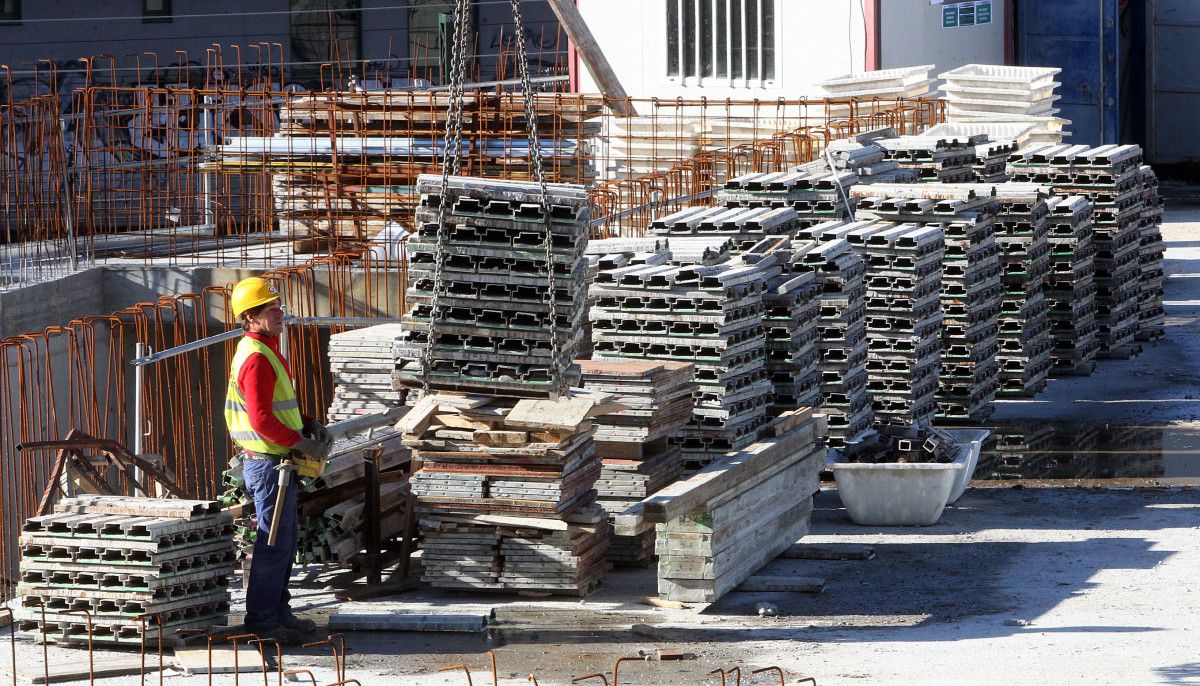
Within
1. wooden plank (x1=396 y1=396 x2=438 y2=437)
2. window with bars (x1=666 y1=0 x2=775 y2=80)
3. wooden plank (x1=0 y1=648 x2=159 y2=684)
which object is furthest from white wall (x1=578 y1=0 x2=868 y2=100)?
wooden plank (x1=0 y1=648 x2=159 y2=684)

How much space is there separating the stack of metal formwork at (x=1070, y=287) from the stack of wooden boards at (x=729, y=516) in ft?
23.9

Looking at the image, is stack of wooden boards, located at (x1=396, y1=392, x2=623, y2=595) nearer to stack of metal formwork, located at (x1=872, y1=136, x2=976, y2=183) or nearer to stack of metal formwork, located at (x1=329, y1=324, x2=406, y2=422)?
stack of metal formwork, located at (x1=329, y1=324, x2=406, y2=422)

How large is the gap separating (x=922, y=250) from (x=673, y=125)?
1010 cm

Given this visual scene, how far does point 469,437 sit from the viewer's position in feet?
36.1

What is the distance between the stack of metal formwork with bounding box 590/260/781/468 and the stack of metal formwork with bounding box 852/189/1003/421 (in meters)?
4.20

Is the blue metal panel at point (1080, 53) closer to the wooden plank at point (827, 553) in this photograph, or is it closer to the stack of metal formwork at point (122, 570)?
the wooden plank at point (827, 553)

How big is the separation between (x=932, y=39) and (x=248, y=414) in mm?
20357

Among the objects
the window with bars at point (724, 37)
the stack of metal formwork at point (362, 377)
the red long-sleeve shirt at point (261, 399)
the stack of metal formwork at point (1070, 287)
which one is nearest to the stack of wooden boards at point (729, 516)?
the red long-sleeve shirt at point (261, 399)

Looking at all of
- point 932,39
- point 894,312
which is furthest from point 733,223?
point 932,39

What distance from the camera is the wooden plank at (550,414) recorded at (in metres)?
10.7

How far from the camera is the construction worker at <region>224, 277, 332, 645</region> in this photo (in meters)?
10.0

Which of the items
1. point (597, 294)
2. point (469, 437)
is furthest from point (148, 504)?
point (597, 294)

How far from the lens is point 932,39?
1115 inches

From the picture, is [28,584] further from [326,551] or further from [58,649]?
[326,551]
